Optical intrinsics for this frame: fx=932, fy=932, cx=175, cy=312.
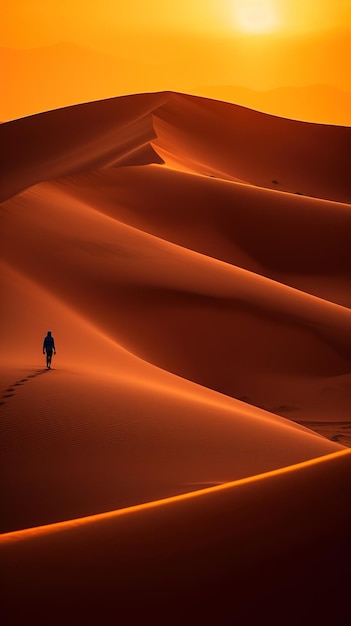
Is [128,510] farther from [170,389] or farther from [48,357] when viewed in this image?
[170,389]

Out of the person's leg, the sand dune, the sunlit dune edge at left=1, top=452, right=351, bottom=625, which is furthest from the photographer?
the person's leg

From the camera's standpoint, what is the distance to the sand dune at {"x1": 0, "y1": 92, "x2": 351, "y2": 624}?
15.4 ft

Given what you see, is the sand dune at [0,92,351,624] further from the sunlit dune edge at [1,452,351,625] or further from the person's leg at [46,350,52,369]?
the person's leg at [46,350,52,369]

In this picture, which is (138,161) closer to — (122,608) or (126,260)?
(126,260)

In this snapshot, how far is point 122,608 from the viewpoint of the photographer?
4223mm

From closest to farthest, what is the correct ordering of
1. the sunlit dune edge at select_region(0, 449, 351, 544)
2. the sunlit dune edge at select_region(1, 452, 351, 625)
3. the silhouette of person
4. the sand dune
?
the sunlit dune edge at select_region(1, 452, 351, 625)
the sand dune
the sunlit dune edge at select_region(0, 449, 351, 544)
the silhouette of person

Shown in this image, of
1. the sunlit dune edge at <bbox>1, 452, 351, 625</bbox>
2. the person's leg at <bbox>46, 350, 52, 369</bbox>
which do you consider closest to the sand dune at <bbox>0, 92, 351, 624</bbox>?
the sunlit dune edge at <bbox>1, 452, 351, 625</bbox>

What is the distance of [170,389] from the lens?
10.7 m

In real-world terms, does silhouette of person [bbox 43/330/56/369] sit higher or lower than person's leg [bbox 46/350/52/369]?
higher

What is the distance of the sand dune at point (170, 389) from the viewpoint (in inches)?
185

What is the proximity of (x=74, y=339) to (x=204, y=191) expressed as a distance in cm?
1436

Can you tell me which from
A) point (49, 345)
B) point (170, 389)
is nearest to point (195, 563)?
point (49, 345)

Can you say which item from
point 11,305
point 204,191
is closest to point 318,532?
point 11,305

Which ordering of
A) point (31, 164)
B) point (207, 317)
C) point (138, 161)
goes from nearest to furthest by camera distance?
point (207, 317), point (138, 161), point (31, 164)
